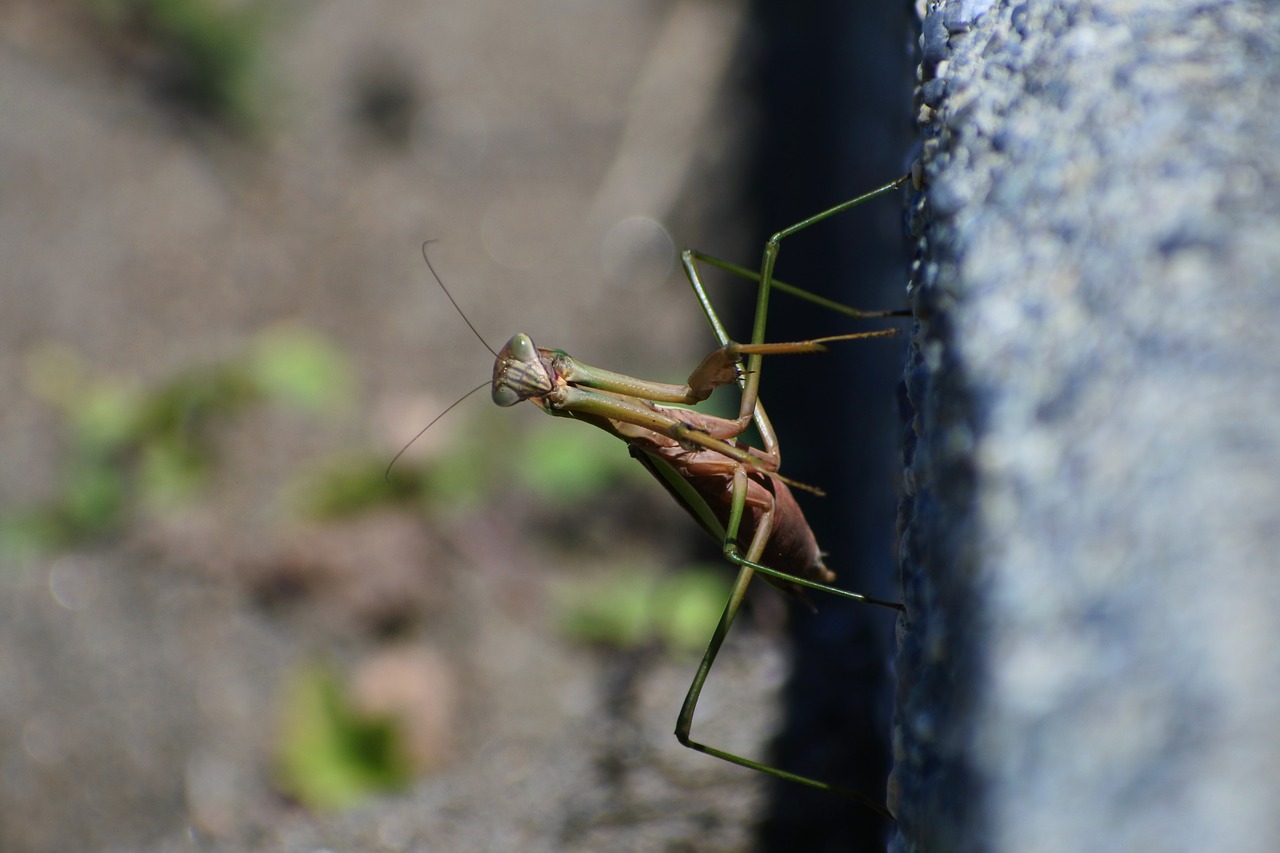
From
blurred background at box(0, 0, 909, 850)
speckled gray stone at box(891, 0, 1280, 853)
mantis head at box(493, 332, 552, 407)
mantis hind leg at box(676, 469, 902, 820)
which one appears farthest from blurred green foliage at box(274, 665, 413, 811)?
speckled gray stone at box(891, 0, 1280, 853)

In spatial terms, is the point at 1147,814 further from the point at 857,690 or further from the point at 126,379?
the point at 126,379

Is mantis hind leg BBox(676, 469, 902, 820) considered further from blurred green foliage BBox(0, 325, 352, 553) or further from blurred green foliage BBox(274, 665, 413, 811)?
blurred green foliage BBox(0, 325, 352, 553)

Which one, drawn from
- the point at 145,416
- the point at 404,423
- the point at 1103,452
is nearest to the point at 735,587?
the point at 1103,452

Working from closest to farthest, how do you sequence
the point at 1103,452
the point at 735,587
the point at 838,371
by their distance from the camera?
the point at 1103,452 < the point at 735,587 < the point at 838,371

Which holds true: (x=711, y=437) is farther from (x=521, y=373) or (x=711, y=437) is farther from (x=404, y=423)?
(x=404, y=423)

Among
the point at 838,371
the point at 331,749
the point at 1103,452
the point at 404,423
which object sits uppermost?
the point at 838,371

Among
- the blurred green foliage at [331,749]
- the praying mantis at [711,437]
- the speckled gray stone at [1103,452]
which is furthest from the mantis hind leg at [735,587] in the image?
the blurred green foliage at [331,749]

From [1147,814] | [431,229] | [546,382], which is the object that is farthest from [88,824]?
[1147,814]
